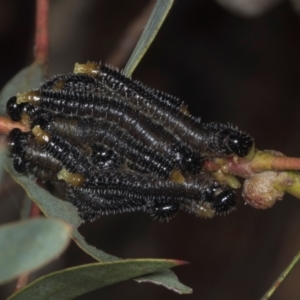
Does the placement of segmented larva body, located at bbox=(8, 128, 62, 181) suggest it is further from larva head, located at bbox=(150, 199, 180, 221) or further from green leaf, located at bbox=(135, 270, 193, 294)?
green leaf, located at bbox=(135, 270, 193, 294)

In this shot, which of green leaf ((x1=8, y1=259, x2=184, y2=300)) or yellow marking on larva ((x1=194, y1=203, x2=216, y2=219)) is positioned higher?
yellow marking on larva ((x1=194, y1=203, x2=216, y2=219))

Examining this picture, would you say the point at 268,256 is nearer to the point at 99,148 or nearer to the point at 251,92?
the point at 251,92

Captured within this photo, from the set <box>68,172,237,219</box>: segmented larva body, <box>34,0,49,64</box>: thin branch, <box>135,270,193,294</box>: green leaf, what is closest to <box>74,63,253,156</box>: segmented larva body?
<box>68,172,237,219</box>: segmented larva body

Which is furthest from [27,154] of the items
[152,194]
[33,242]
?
[33,242]

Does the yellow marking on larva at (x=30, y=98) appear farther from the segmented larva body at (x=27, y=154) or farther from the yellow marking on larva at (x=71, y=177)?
the yellow marking on larva at (x=71, y=177)

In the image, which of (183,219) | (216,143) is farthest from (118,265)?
(183,219)

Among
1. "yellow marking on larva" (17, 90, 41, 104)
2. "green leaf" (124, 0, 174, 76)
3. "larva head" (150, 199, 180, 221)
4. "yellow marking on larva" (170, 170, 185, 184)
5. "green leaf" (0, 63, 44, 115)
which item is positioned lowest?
"green leaf" (0, 63, 44, 115)
